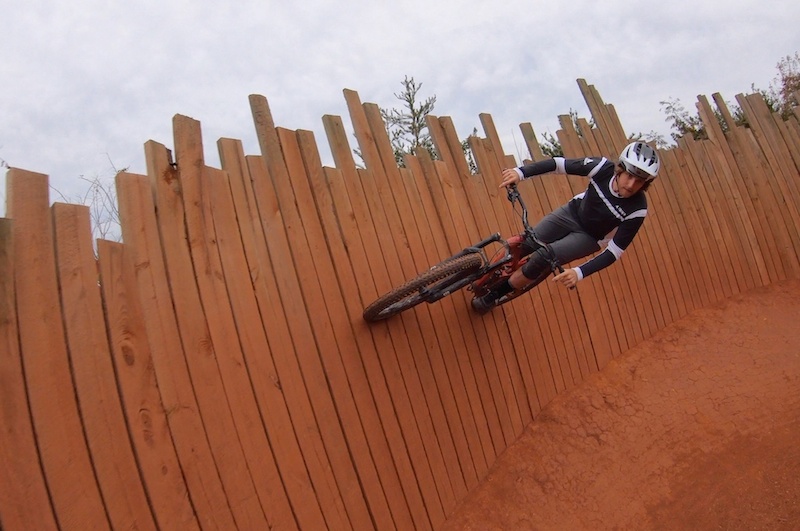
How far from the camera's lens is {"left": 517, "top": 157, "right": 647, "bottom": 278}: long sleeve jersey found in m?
3.99

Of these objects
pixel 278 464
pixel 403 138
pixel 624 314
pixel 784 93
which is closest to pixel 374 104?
pixel 278 464

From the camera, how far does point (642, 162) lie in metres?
3.93

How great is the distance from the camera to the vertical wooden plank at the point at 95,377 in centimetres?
250

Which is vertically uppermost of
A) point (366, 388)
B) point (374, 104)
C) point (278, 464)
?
point (374, 104)

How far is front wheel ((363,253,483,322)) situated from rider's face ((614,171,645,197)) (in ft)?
4.08

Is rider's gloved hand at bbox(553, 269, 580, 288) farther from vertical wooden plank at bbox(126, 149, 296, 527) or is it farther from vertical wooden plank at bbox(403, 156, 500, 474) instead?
vertical wooden plank at bbox(126, 149, 296, 527)

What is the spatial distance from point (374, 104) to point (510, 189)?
A: 145 cm

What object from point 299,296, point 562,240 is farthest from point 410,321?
point 562,240

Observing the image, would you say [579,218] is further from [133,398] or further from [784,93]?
[784,93]

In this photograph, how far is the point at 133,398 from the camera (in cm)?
267

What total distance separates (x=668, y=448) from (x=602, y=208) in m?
2.22

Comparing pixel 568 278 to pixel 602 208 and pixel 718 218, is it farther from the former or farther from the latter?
pixel 718 218

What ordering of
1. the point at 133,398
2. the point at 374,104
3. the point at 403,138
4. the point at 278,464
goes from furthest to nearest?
the point at 403,138, the point at 374,104, the point at 278,464, the point at 133,398

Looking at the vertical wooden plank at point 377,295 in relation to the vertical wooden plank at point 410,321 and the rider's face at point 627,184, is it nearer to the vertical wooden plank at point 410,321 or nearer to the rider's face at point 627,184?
the vertical wooden plank at point 410,321
